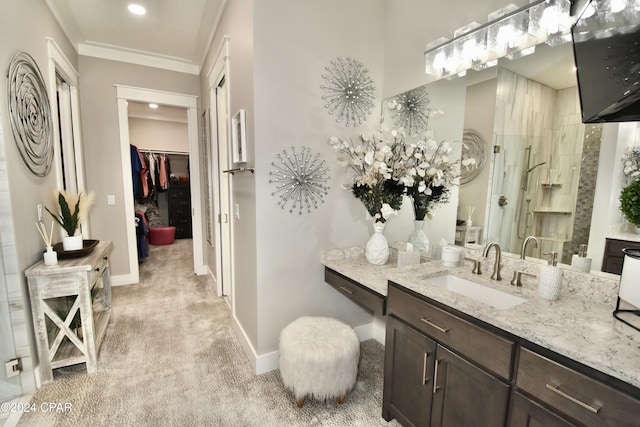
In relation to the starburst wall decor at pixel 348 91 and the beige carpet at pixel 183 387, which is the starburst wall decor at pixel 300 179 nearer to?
the starburst wall decor at pixel 348 91

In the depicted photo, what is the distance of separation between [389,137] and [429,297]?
4.39 ft

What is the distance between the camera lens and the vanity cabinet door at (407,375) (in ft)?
4.51

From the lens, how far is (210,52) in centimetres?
317

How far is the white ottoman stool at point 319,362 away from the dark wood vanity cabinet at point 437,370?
233 millimetres

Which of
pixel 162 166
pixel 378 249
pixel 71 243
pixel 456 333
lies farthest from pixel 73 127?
pixel 456 333

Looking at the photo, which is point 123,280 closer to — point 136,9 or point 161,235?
point 161,235

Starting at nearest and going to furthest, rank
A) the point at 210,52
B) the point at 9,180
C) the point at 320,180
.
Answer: the point at 9,180 < the point at 320,180 < the point at 210,52

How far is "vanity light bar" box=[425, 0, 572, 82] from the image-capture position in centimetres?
138

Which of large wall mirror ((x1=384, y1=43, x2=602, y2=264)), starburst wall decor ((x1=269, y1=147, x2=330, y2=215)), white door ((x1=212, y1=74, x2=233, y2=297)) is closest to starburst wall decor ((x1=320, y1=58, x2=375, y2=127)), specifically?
starburst wall decor ((x1=269, y1=147, x2=330, y2=215))

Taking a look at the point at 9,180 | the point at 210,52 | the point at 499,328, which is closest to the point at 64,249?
the point at 9,180

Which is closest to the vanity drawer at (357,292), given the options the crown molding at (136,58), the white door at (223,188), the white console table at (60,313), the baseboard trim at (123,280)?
the white door at (223,188)

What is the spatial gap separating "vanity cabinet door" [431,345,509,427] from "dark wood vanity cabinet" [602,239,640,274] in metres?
0.76

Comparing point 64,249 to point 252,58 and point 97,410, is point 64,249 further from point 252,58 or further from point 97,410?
point 252,58

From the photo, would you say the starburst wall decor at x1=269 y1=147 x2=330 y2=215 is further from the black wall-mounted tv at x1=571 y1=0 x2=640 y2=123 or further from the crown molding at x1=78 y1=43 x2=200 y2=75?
the crown molding at x1=78 y1=43 x2=200 y2=75
